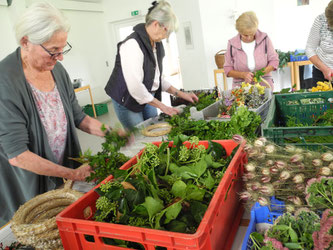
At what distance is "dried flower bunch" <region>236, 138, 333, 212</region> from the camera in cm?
83

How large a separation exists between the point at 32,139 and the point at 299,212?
1.43 metres

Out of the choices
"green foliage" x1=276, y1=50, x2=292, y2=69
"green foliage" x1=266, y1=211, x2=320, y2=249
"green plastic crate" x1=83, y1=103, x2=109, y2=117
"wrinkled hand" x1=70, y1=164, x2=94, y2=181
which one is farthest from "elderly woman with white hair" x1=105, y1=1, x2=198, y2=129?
"green plastic crate" x1=83, y1=103, x2=109, y2=117

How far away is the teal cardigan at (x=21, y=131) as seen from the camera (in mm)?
1447

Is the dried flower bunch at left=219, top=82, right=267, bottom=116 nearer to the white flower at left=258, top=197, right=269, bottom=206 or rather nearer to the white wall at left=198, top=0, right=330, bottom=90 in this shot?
the white flower at left=258, top=197, right=269, bottom=206

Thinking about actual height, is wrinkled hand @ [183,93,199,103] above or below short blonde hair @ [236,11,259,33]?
below

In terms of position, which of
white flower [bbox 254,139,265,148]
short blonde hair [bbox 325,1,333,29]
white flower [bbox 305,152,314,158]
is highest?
short blonde hair [bbox 325,1,333,29]

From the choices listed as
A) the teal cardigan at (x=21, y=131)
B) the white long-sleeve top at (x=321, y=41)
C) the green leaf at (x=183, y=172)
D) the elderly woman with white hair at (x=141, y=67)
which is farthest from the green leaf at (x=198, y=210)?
the white long-sleeve top at (x=321, y=41)

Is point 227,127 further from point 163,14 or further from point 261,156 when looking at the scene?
point 163,14

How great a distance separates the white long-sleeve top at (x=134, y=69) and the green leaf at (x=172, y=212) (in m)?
1.68

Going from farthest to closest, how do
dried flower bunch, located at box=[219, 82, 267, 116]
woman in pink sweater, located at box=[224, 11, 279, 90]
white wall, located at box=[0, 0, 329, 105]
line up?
white wall, located at box=[0, 0, 329, 105] → woman in pink sweater, located at box=[224, 11, 279, 90] → dried flower bunch, located at box=[219, 82, 267, 116]

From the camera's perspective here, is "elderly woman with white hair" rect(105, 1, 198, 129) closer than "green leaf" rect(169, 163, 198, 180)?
No

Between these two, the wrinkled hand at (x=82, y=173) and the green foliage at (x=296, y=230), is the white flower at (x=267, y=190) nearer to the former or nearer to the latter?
the green foliage at (x=296, y=230)

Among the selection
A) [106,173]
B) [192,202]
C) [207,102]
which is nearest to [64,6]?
[207,102]

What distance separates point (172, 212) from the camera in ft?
2.53
